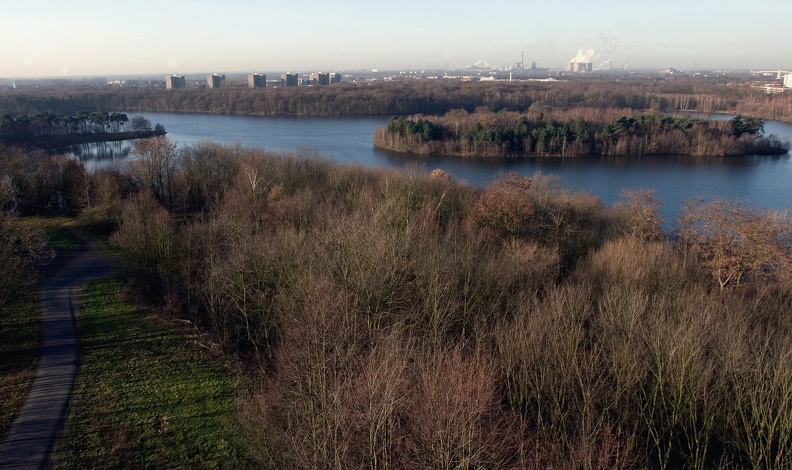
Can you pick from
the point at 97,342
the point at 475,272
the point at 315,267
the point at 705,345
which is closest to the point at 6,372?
the point at 97,342

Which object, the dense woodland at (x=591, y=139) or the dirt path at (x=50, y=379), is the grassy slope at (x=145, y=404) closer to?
the dirt path at (x=50, y=379)

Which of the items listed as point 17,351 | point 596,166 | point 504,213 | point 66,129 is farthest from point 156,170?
point 66,129

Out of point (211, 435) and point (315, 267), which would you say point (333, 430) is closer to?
point (211, 435)

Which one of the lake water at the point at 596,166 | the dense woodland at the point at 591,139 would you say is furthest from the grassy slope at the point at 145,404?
the dense woodland at the point at 591,139

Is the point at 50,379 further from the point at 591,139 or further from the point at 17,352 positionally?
the point at 591,139

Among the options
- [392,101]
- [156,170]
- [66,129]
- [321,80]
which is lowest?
[156,170]
